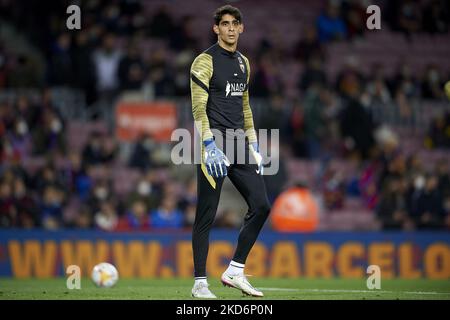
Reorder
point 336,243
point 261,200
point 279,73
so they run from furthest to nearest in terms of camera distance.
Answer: point 279,73
point 336,243
point 261,200

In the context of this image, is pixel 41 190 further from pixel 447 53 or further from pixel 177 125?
pixel 447 53

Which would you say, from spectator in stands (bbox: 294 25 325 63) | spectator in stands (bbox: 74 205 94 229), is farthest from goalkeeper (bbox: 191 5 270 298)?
spectator in stands (bbox: 294 25 325 63)

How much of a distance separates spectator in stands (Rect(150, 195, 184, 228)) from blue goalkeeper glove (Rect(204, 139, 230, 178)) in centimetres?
872

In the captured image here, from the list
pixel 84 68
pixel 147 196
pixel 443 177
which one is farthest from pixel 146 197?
pixel 443 177

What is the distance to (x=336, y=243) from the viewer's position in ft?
62.1

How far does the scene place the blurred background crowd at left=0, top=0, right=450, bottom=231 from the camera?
2002 centimetres

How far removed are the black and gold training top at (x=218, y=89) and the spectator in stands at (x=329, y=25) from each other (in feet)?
45.2

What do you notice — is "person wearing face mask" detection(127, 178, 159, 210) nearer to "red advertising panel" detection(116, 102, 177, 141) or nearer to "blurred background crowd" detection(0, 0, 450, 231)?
"blurred background crowd" detection(0, 0, 450, 231)

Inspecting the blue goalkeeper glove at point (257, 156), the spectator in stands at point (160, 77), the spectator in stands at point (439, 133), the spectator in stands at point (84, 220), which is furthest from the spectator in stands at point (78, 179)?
the blue goalkeeper glove at point (257, 156)

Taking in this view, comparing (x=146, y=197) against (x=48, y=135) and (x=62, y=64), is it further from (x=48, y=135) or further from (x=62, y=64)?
(x=62, y=64)

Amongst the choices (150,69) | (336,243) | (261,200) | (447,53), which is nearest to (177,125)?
(150,69)

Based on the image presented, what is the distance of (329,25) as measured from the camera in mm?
24641
